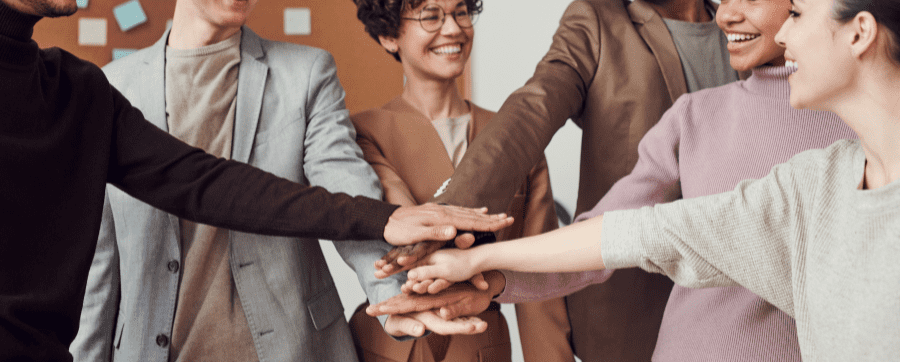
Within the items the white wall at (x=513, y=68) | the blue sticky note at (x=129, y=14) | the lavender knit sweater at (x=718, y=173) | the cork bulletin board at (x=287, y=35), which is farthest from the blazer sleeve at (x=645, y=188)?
the blue sticky note at (x=129, y=14)

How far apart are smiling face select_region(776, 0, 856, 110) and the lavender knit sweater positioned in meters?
0.25

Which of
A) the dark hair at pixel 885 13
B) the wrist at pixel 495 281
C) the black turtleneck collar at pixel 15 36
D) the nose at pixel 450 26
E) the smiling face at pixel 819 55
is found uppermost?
the dark hair at pixel 885 13

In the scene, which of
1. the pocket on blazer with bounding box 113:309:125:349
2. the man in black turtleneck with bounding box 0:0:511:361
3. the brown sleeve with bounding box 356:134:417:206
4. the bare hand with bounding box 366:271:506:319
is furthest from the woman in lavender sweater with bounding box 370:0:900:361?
the pocket on blazer with bounding box 113:309:125:349

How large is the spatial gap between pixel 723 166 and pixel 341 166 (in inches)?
27.9

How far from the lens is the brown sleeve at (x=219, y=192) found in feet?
4.06

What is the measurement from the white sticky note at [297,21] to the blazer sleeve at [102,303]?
4.73ft

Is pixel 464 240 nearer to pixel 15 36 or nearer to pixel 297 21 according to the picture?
→ pixel 15 36

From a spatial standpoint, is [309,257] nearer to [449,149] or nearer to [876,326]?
[449,149]

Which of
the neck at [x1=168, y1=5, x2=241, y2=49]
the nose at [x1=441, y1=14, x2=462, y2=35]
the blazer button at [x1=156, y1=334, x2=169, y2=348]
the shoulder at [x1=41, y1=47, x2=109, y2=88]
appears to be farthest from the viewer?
the nose at [x1=441, y1=14, x2=462, y2=35]

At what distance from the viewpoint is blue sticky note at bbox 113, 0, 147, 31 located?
2.56 meters

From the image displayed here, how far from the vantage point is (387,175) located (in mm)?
1551

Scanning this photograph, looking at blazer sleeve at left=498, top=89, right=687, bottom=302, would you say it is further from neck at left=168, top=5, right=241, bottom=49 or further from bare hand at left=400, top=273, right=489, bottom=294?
neck at left=168, top=5, right=241, bottom=49

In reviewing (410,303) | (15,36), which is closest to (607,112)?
(410,303)

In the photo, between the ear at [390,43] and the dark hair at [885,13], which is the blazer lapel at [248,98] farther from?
the dark hair at [885,13]
